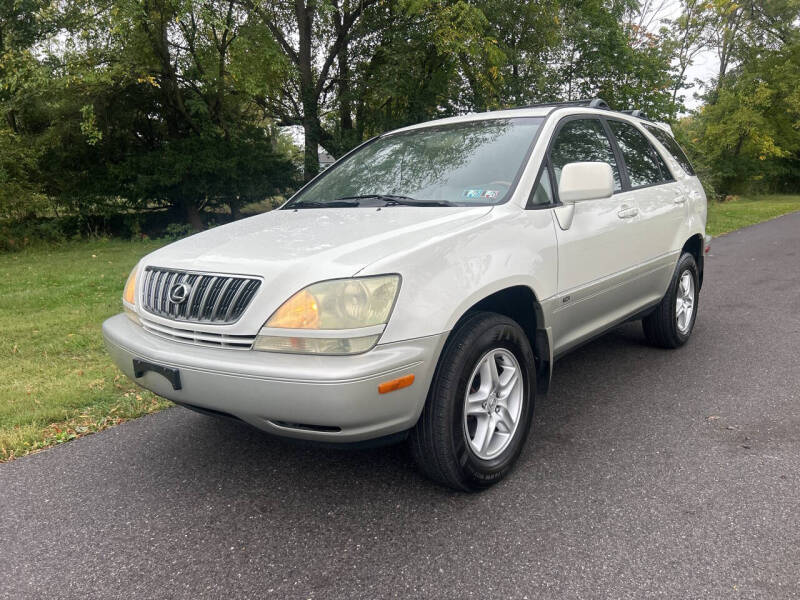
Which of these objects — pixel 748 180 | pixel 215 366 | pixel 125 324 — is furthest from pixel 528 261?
pixel 748 180

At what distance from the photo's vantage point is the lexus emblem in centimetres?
267

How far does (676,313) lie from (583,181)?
2.16 meters

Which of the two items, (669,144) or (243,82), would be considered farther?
(243,82)

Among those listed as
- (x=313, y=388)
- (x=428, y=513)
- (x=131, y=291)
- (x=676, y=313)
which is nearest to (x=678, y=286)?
(x=676, y=313)

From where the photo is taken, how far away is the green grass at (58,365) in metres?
3.82

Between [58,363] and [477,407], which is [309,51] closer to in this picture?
[58,363]

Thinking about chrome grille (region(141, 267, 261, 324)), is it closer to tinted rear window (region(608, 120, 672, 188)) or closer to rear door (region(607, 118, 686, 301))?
rear door (region(607, 118, 686, 301))

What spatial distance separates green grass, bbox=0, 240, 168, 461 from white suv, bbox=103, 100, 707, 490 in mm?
1086

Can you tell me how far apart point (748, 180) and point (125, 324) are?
107 ft

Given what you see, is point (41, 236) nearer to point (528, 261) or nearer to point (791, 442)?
point (528, 261)

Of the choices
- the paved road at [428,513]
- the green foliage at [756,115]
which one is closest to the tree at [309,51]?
the paved road at [428,513]

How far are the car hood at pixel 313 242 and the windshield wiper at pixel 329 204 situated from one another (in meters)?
0.10

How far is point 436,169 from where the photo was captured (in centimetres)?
354

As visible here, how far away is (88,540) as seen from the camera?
257 centimetres
